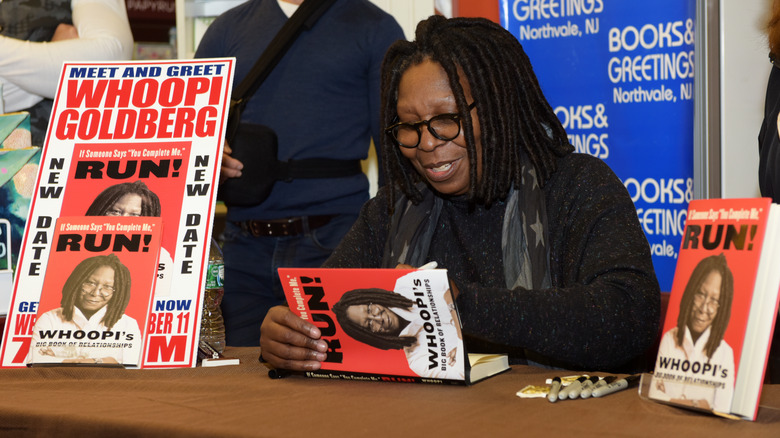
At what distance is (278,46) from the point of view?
2449 mm

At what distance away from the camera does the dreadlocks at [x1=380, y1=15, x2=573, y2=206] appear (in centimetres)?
170

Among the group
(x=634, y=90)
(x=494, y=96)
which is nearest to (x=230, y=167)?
(x=494, y=96)

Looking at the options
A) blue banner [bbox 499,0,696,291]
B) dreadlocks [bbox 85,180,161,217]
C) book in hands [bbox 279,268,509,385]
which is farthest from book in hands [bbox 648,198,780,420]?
blue banner [bbox 499,0,696,291]

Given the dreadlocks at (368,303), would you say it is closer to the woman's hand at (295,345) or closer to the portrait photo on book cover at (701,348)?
the woman's hand at (295,345)

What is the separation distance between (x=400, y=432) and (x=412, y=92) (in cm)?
84

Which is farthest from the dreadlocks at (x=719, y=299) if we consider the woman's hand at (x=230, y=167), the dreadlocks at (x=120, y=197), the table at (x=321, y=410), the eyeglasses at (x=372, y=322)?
the woman's hand at (x=230, y=167)

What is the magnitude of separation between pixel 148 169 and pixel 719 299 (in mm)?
1099

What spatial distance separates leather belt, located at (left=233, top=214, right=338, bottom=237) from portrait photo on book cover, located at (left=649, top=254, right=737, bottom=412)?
140cm

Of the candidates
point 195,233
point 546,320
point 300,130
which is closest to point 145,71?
point 195,233

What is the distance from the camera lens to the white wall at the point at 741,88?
253 cm

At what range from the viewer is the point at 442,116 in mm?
1676

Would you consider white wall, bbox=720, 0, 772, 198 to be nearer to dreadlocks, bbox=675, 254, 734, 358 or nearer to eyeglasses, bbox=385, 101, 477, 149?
eyeglasses, bbox=385, 101, 477, 149

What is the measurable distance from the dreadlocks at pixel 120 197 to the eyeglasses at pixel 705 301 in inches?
39.7

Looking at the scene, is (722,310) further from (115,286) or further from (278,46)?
(278,46)
